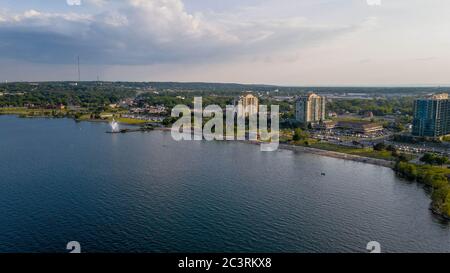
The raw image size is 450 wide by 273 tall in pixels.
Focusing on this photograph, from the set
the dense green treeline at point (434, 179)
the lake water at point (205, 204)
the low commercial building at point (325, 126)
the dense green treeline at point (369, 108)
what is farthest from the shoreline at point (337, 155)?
the dense green treeline at point (369, 108)

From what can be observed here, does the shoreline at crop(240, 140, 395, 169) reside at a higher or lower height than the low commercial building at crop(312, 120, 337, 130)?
lower

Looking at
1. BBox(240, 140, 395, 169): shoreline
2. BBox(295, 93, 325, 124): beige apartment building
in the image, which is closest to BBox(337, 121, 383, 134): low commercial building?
BBox(295, 93, 325, 124): beige apartment building

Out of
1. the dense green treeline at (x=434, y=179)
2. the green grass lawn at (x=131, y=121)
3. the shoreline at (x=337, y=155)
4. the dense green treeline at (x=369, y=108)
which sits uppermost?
the dense green treeline at (x=369, y=108)

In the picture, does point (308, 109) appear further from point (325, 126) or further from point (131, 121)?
point (131, 121)

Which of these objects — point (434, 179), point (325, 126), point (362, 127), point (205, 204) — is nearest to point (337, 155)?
point (434, 179)

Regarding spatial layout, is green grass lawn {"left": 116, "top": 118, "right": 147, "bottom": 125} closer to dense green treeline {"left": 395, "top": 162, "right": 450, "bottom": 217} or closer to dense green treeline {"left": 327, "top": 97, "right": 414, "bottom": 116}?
dense green treeline {"left": 327, "top": 97, "right": 414, "bottom": 116}

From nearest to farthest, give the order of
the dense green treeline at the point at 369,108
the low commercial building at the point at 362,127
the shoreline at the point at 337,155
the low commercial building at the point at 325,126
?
1. the shoreline at the point at 337,155
2. the low commercial building at the point at 362,127
3. the low commercial building at the point at 325,126
4. the dense green treeline at the point at 369,108

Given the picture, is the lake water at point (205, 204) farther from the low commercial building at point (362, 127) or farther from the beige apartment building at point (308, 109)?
the beige apartment building at point (308, 109)

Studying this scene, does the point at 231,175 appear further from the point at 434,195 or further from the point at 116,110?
the point at 116,110
